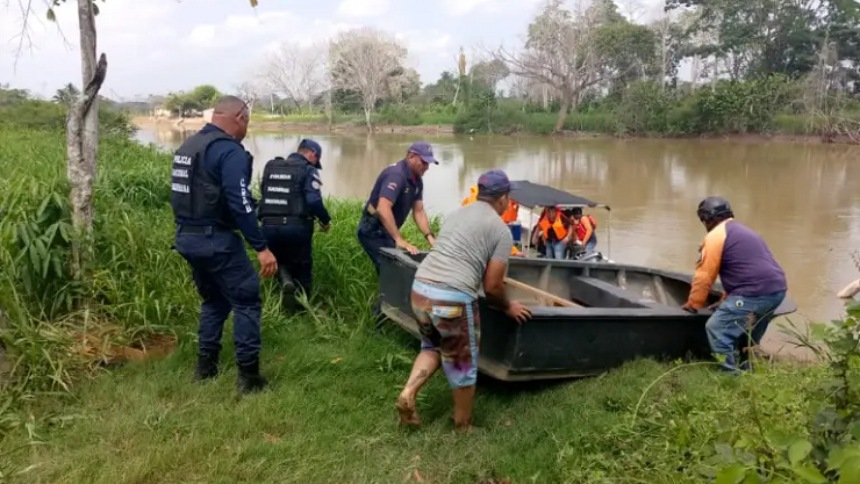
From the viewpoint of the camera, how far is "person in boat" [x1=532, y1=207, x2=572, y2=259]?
924cm

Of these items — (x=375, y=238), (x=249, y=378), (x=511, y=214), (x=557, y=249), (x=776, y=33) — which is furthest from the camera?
(x=776, y=33)

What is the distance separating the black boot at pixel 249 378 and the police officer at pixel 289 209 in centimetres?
134

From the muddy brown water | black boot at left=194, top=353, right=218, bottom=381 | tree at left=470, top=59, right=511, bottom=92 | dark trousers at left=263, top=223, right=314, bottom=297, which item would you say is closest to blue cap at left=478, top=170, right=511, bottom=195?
black boot at left=194, top=353, right=218, bottom=381

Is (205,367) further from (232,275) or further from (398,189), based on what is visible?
(398,189)

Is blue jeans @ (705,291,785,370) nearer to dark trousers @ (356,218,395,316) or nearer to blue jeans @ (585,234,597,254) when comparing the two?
dark trousers @ (356,218,395,316)

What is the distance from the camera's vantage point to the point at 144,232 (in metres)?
4.96

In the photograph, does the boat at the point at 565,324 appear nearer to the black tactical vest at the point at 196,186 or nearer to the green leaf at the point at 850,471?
the black tactical vest at the point at 196,186

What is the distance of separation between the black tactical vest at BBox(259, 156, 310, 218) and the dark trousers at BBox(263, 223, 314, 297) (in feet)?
0.33

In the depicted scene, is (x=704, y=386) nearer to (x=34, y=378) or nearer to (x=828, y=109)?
(x=34, y=378)

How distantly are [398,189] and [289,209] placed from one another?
795 millimetres

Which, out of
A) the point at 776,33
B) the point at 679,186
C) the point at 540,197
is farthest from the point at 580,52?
the point at 540,197

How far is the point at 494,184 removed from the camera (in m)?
3.50

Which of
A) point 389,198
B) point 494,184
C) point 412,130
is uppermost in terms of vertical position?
point 412,130

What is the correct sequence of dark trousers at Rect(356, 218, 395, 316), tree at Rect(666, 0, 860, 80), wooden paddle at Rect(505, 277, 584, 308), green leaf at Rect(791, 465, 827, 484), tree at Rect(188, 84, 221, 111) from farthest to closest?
tree at Rect(188, 84, 221, 111), tree at Rect(666, 0, 860, 80), dark trousers at Rect(356, 218, 395, 316), wooden paddle at Rect(505, 277, 584, 308), green leaf at Rect(791, 465, 827, 484)
